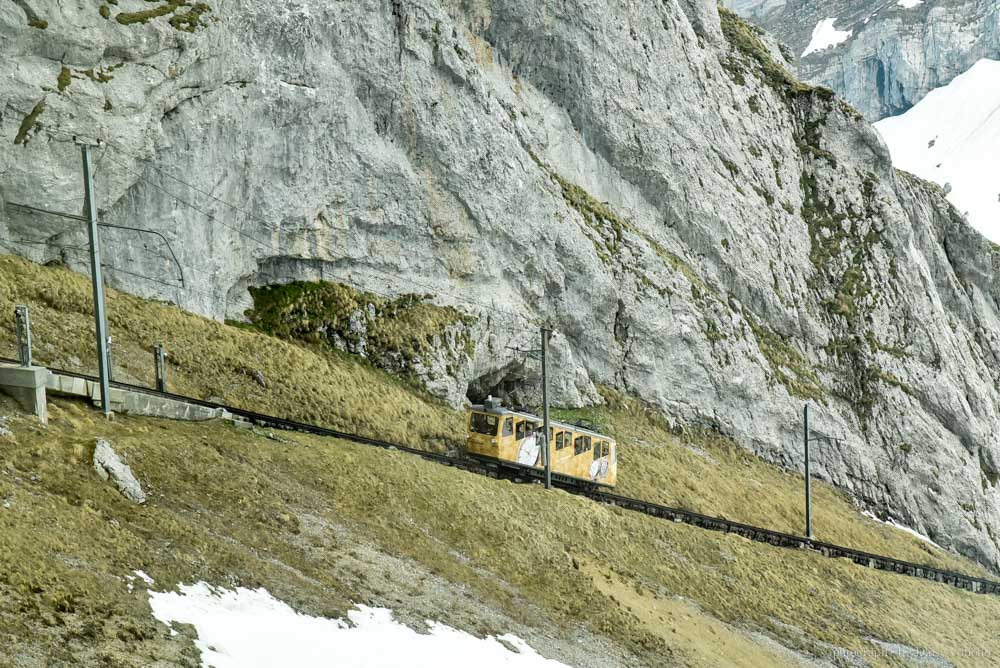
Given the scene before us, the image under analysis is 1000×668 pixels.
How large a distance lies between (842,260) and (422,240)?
3684cm

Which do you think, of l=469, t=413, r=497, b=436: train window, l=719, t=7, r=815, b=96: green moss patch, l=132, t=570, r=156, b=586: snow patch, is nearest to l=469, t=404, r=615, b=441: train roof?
l=469, t=413, r=497, b=436: train window

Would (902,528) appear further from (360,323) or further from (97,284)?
(97,284)

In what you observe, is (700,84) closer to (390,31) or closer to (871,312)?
(871,312)

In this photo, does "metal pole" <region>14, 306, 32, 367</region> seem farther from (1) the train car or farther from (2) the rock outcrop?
(1) the train car

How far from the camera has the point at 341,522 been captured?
21453 millimetres

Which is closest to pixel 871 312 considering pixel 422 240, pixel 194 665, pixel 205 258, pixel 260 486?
pixel 422 240

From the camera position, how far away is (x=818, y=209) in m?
68.9

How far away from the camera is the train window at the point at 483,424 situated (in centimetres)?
3378

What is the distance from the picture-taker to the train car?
1328 inches

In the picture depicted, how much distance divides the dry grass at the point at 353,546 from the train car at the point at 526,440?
12.5ft

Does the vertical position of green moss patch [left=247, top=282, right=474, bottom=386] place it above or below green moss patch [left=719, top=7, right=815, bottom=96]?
below

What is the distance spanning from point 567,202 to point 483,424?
21312 millimetres

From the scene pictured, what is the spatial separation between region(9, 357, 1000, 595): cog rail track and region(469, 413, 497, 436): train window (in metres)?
1.11

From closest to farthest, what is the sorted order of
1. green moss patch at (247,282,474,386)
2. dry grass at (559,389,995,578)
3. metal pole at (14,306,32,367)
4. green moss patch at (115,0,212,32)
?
1. metal pole at (14,306,32,367)
2. green moss patch at (115,0,212,32)
3. green moss patch at (247,282,474,386)
4. dry grass at (559,389,995,578)
